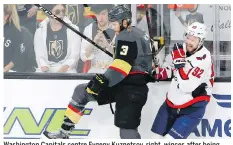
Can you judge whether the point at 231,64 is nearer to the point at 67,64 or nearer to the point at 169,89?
the point at 169,89

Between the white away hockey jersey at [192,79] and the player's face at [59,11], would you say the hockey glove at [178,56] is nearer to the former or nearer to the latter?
the white away hockey jersey at [192,79]

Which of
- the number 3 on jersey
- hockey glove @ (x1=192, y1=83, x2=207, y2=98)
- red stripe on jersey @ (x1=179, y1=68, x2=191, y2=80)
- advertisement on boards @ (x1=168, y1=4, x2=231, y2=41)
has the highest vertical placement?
advertisement on boards @ (x1=168, y1=4, x2=231, y2=41)

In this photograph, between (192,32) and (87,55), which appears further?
(87,55)

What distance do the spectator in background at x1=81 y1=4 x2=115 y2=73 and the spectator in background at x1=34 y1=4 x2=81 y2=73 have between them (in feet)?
0.25

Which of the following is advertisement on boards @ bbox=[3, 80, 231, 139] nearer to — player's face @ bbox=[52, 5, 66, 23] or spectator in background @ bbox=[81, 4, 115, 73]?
spectator in background @ bbox=[81, 4, 115, 73]

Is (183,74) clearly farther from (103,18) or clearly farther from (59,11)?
(59,11)

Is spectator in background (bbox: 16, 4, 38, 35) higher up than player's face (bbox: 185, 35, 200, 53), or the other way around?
spectator in background (bbox: 16, 4, 38, 35)

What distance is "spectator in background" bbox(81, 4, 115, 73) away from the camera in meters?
3.77

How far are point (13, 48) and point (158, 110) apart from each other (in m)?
1.30

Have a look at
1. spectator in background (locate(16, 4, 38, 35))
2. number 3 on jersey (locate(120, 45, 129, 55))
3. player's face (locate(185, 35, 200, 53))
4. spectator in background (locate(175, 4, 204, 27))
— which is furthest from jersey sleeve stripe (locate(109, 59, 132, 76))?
spectator in background (locate(16, 4, 38, 35))

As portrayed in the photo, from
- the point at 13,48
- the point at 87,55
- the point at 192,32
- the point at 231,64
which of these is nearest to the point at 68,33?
the point at 87,55

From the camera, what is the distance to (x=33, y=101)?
12.3 feet

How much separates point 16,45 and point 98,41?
0.68m

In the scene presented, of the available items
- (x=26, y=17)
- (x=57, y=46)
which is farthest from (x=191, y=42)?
(x=26, y=17)
